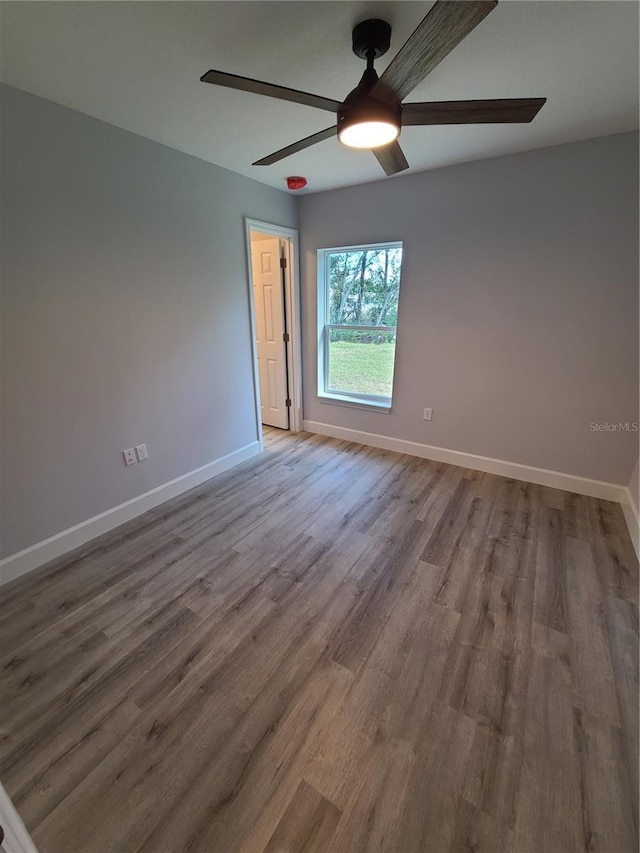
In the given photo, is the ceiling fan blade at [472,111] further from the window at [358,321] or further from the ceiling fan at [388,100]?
the window at [358,321]

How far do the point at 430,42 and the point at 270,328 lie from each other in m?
2.99

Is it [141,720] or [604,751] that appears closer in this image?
[604,751]

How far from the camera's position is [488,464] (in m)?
3.12

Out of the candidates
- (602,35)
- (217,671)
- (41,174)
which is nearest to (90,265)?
(41,174)

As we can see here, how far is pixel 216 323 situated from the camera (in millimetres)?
2910

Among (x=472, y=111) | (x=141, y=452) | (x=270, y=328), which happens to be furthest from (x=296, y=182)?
(x=141, y=452)

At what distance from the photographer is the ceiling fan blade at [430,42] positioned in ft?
3.00

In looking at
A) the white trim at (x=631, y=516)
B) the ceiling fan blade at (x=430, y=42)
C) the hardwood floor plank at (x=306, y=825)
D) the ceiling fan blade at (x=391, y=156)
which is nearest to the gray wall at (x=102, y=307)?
the ceiling fan blade at (x=391, y=156)

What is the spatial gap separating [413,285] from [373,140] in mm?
1766

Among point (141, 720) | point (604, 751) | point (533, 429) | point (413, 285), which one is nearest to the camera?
point (604, 751)

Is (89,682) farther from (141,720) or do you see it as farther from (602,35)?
(602,35)

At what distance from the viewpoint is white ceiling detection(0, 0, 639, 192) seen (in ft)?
4.16

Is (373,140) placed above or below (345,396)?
above

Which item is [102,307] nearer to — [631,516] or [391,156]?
[391,156]
